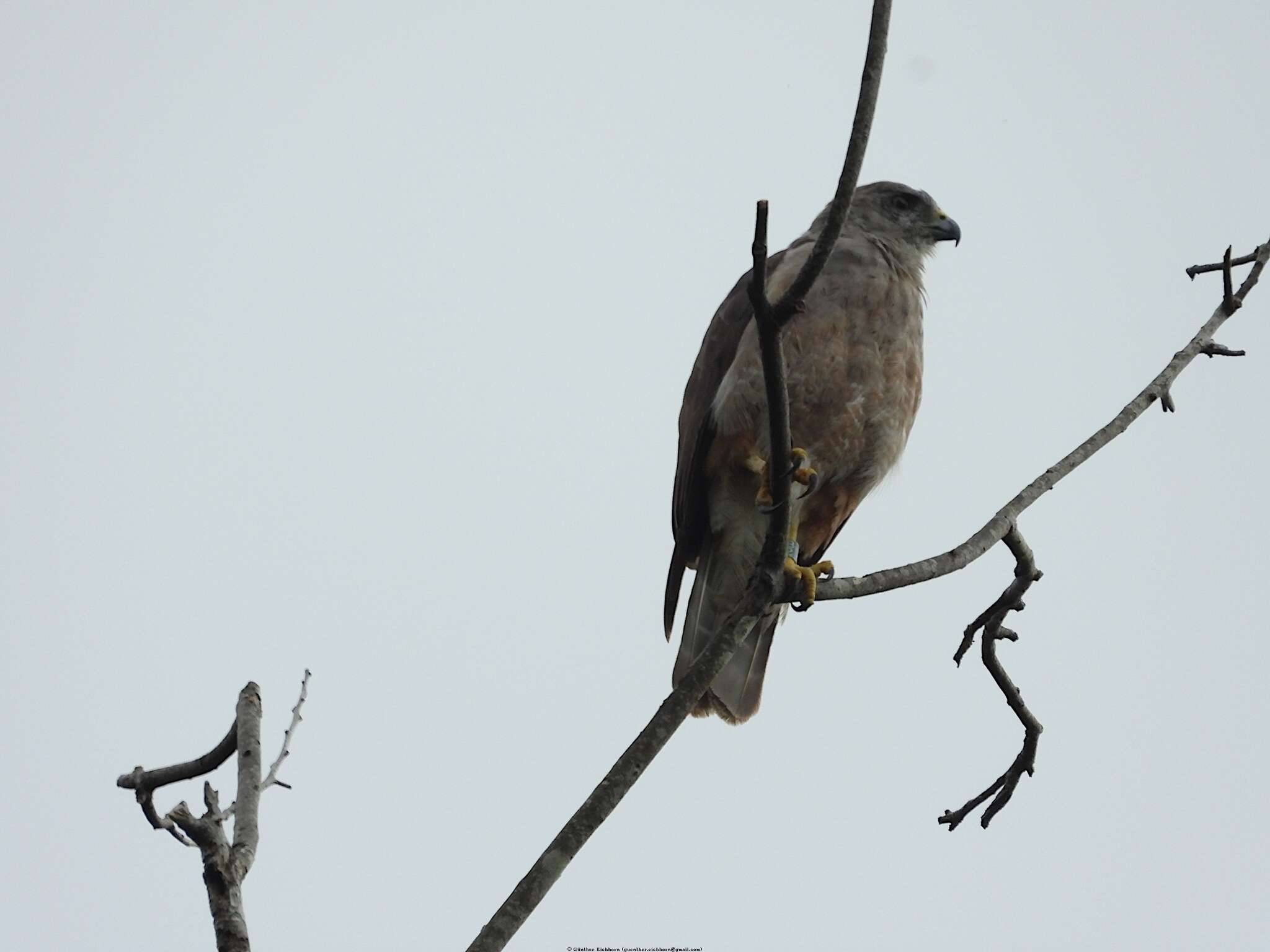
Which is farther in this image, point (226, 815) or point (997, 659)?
point (997, 659)

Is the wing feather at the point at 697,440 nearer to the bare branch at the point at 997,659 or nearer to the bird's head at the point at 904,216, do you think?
the bird's head at the point at 904,216

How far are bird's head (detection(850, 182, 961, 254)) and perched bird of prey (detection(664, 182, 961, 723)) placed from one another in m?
0.31

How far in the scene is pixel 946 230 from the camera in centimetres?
605

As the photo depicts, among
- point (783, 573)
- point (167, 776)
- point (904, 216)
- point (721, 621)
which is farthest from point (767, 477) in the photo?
point (167, 776)

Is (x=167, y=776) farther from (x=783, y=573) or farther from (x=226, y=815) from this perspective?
(x=783, y=573)

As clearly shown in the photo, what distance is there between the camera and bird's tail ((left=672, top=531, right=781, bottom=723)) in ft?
17.3

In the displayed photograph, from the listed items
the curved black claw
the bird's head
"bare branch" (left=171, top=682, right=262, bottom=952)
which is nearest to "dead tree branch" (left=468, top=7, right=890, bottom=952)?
"bare branch" (left=171, top=682, right=262, bottom=952)

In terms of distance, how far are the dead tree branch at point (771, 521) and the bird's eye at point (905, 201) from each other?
115 inches

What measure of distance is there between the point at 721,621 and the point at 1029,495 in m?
1.67

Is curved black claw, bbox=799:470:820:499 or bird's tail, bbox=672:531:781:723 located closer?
curved black claw, bbox=799:470:820:499

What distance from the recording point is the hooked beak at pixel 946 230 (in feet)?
19.8

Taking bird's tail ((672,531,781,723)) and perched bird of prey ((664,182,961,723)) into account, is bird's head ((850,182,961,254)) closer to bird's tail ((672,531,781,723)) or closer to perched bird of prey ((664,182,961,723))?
perched bird of prey ((664,182,961,723))

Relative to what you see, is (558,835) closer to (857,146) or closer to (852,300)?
(857,146)

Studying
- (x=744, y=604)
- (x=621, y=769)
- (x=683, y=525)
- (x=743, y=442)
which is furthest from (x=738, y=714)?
(x=621, y=769)
